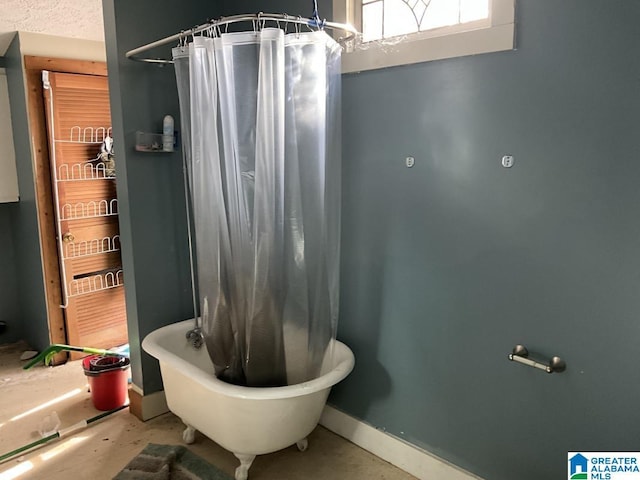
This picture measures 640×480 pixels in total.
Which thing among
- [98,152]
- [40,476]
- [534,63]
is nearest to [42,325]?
[98,152]

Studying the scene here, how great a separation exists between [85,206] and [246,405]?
2035 mm

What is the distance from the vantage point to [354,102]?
2172 millimetres

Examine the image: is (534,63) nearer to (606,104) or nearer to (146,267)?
(606,104)

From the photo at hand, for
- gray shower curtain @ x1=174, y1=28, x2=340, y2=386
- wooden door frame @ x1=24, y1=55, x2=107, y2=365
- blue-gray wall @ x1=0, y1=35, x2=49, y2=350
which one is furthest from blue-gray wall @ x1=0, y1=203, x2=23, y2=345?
gray shower curtain @ x1=174, y1=28, x2=340, y2=386

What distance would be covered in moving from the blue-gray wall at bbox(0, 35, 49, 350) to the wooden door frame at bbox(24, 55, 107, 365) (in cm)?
5

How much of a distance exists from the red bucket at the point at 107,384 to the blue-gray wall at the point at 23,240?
0.79 m

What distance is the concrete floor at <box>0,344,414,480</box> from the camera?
221 centimetres

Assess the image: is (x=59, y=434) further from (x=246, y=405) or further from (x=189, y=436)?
(x=246, y=405)

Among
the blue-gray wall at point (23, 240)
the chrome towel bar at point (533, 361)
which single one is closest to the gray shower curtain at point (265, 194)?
the chrome towel bar at point (533, 361)

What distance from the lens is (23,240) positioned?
3426 mm

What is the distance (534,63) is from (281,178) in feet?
3.04

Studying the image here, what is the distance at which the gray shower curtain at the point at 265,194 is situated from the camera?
1874 mm

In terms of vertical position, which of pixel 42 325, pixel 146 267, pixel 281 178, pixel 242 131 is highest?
pixel 242 131

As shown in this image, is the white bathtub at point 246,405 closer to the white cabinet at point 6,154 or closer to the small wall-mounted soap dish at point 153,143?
the small wall-mounted soap dish at point 153,143
